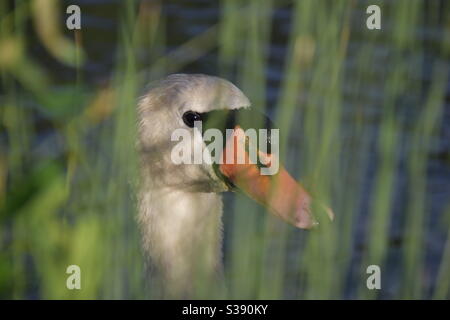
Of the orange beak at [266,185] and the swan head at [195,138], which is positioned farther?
the swan head at [195,138]

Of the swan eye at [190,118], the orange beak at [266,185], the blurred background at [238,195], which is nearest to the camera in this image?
the blurred background at [238,195]

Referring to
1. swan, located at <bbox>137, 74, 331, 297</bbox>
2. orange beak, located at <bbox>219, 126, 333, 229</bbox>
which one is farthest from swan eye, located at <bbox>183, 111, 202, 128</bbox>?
orange beak, located at <bbox>219, 126, 333, 229</bbox>

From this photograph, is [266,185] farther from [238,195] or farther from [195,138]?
[195,138]

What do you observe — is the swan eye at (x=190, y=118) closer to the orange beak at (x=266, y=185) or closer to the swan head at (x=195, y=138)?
the swan head at (x=195, y=138)

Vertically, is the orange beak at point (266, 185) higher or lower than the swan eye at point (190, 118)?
lower

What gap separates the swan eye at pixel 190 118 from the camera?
12.0ft

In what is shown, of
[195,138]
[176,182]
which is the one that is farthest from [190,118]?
[176,182]

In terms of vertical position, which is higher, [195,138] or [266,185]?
[195,138]

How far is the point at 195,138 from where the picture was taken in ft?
12.1

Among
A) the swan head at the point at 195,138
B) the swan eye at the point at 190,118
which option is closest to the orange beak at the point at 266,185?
the swan head at the point at 195,138

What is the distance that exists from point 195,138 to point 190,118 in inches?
2.8

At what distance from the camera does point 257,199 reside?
348cm
